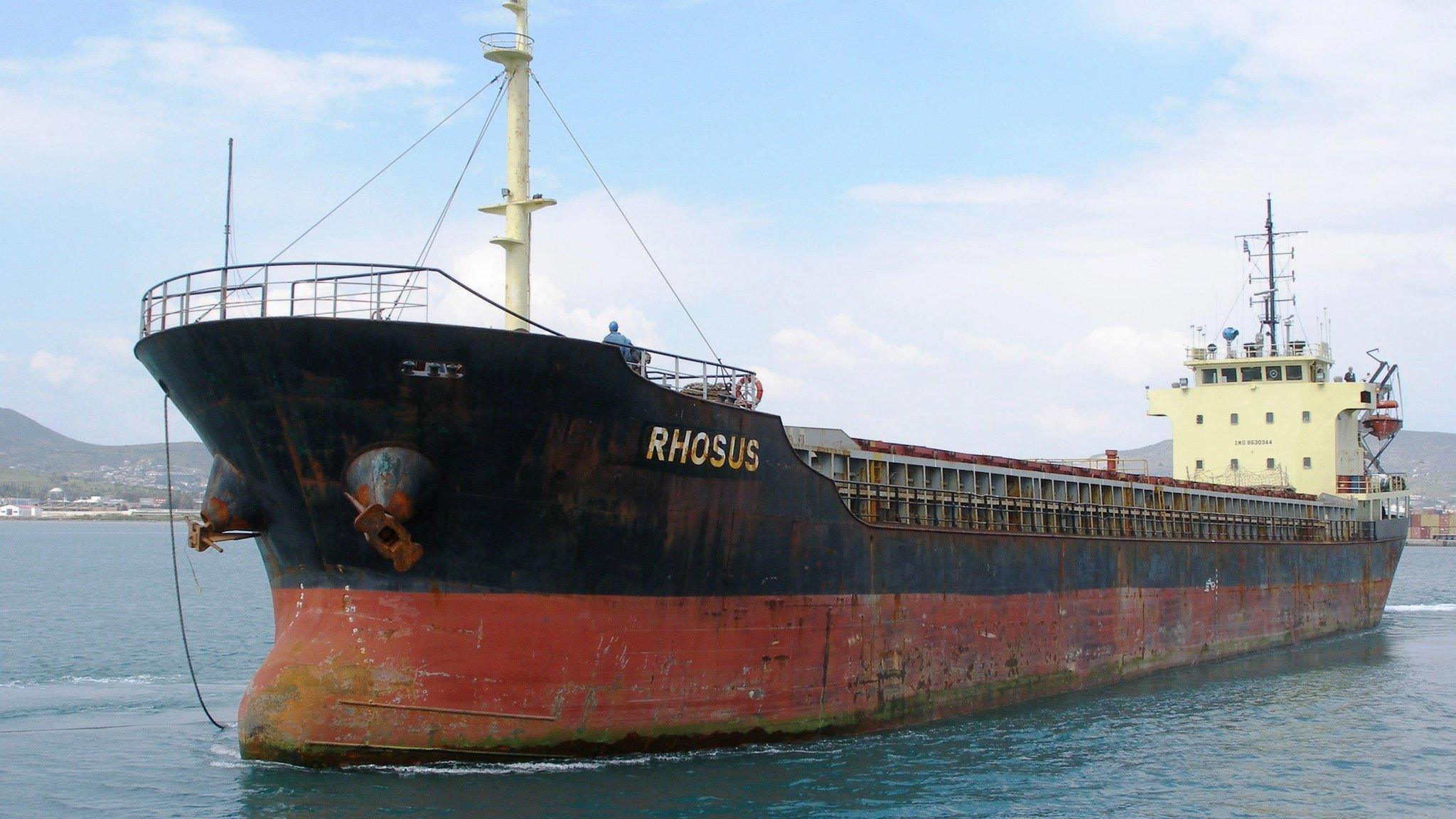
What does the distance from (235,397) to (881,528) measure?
857 centimetres

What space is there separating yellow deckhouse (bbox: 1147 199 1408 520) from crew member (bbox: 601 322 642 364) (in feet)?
83.5

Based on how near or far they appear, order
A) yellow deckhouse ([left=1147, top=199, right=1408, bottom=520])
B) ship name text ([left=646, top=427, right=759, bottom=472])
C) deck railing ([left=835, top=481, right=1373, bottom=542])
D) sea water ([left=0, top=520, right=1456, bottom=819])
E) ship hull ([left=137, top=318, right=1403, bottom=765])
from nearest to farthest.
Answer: sea water ([left=0, top=520, right=1456, bottom=819]) < ship hull ([left=137, top=318, right=1403, bottom=765]) < ship name text ([left=646, top=427, right=759, bottom=472]) < deck railing ([left=835, top=481, right=1373, bottom=542]) < yellow deckhouse ([left=1147, top=199, right=1408, bottom=520])

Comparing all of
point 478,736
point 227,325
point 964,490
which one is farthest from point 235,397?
point 964,490

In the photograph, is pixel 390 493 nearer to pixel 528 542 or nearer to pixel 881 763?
pixel 528 542

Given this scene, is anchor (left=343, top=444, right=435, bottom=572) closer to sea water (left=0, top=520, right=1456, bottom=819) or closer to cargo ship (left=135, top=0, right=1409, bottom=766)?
cargo ship (left=135, top=0, right=1409, bottom=766)

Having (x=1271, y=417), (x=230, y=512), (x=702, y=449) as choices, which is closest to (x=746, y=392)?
(x=702, y=449)

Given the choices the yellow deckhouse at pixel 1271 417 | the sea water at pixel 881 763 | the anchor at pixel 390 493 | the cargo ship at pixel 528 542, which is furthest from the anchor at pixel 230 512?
the yellow deckhouse at pixel 1271 417

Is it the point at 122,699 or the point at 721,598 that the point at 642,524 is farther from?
the point at 122,699

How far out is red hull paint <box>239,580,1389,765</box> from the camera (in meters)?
13.1

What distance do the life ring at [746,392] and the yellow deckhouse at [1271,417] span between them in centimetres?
2378

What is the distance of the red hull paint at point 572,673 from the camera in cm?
1309

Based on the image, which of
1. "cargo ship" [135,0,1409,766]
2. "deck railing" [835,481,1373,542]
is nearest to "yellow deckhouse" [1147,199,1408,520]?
"deck railing" [835,481,1373,542]

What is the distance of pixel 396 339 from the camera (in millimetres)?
12445

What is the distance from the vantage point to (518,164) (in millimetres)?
15742
